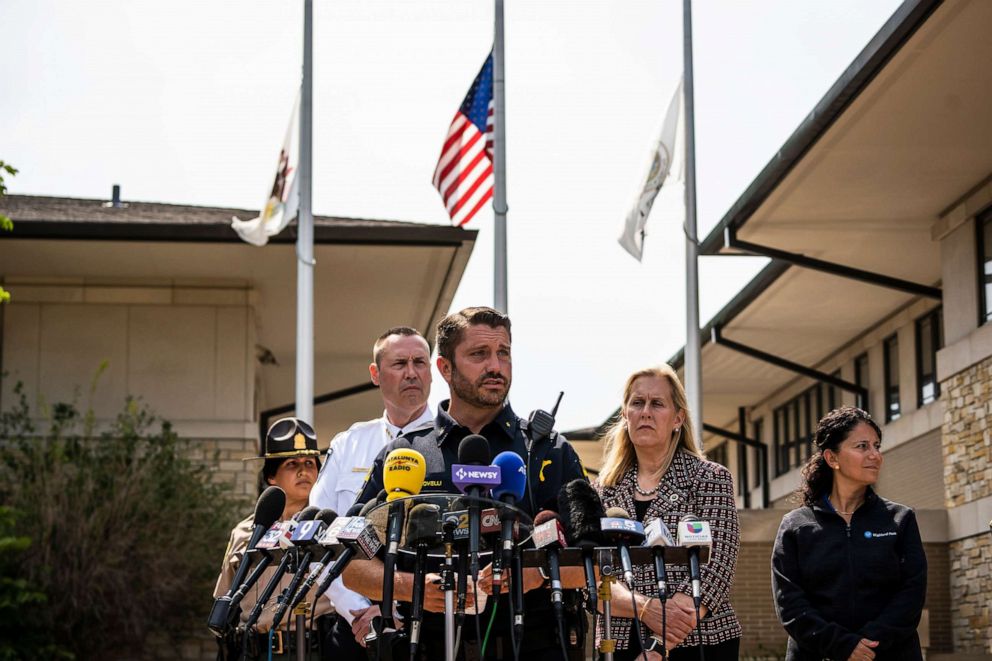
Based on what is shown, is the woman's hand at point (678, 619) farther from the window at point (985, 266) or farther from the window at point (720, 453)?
the window at point (720, 453)

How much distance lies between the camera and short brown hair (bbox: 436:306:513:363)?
593cm

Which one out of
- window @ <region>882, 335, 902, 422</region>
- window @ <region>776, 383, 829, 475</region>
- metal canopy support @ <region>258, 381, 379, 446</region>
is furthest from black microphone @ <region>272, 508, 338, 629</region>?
window @ <region>776, 383, 829, 475</region>

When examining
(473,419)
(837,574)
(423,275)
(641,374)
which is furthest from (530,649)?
(423,275)

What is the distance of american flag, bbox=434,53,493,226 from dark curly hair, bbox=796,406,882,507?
34.2 feet

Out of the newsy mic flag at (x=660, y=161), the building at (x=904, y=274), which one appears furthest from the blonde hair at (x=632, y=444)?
the newsy mic flag at (x=660, y=161)

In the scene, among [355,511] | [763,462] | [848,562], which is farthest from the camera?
[763,462]

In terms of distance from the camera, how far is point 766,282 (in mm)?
25234

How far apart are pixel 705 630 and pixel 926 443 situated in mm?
19643

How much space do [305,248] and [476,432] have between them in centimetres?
1312

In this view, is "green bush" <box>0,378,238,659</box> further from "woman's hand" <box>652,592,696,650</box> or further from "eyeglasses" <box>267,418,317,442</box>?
"woman's hand" <box>652,592,696,650</box>

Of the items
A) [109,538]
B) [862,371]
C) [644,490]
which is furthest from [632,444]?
[862,371]

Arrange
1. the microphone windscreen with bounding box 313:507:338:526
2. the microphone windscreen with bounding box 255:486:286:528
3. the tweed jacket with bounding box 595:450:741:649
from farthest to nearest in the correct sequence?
the tweed jacket with bounding box 595:450:741:649
the microphone windscreen with bounding box 255:486:286:528
the microphone windscreen with bounding box 313:507:338:526

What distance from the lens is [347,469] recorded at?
26.0ft

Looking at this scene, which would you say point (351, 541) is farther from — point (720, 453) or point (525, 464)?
point (720, 453)
